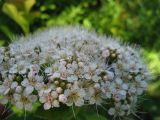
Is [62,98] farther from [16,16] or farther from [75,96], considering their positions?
[16,16]

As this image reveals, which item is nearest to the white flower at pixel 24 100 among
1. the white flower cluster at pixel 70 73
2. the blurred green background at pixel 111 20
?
the white flower cluster at pixel 70 73

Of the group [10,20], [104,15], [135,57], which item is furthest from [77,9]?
[135,57]

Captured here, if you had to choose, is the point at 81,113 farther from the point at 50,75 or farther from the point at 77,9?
the point at 77,9

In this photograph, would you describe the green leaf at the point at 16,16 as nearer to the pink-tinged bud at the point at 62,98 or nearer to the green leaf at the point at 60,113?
the green leaf at the point at 60,113

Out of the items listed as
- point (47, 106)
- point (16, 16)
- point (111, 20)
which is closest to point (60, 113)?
point (47, 106)

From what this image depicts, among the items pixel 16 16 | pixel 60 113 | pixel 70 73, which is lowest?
pixel 60 113

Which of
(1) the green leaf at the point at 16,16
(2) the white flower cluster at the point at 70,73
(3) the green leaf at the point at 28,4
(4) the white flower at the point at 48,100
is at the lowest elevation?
(4) the white flower at the point at 48,100
